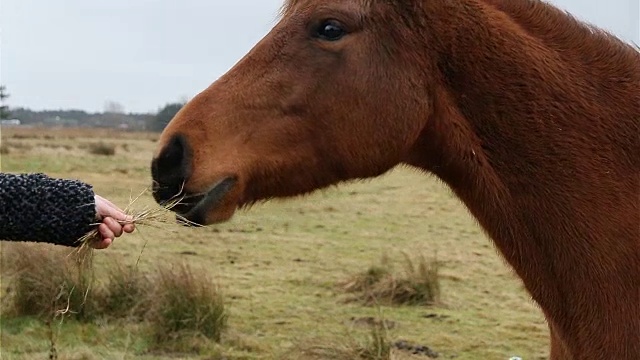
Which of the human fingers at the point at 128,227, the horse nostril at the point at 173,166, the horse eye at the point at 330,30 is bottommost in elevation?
the human fingers at the point at 128,227

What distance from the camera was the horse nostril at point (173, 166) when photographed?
8.48 ft

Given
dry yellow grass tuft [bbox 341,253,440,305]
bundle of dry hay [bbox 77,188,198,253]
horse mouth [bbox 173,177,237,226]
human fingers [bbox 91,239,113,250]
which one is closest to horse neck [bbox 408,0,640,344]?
horse mouth [bbox 173,177,237,226]

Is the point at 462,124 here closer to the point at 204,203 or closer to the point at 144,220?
the point at 204,203

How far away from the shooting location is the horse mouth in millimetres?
2617

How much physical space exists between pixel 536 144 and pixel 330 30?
2.97 ft

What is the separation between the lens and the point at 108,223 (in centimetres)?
288

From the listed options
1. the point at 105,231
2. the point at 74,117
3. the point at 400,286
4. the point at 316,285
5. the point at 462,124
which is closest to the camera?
the point at 462,124

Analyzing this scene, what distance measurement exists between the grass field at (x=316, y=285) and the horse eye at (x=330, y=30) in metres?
0.72

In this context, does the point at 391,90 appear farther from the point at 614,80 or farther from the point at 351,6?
the point at 614,80

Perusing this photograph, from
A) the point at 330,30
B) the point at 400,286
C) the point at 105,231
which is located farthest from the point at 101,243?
Result: the point at 400,286

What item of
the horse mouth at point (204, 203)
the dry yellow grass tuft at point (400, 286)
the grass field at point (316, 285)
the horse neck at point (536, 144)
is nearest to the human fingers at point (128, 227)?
the grass field at point (316, 285)

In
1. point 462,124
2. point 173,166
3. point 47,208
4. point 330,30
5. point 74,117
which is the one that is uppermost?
point 330,30

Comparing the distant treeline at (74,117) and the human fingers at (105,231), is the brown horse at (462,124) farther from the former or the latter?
the distant treeline at (74,117)

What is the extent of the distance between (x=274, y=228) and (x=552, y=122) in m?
11.0
